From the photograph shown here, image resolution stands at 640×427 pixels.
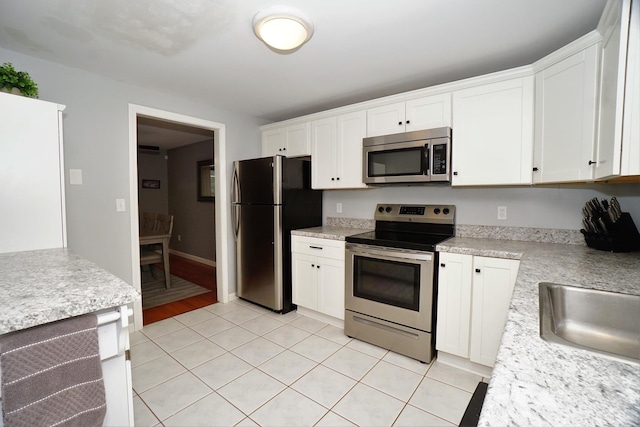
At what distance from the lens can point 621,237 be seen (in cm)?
178

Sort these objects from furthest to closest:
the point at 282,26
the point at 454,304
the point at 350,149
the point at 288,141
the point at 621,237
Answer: the point at 288,141, the point at 350,149, the point at 454,304, the point at 621,237, the point at 282,26

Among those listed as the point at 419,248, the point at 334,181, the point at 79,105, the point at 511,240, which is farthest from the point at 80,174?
the point at 511,240

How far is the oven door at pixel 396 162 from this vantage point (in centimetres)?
237

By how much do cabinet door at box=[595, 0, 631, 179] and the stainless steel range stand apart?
1.07 metres

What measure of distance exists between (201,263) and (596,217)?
5524 mm

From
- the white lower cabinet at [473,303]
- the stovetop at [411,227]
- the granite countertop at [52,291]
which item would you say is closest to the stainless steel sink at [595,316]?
the white lower cabinet at [473,303]

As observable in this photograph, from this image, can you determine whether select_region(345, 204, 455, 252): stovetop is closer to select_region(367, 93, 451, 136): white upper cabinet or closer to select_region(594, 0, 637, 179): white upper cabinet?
select_region(367, 93, 451, 136): white upper cabinet

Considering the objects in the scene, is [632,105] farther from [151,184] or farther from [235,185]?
[151,184]

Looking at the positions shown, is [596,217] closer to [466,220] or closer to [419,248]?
[466,220]

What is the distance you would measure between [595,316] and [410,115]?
6.22ft

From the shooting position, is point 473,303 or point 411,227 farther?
point 411,227

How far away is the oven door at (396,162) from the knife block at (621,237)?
1.17 meters

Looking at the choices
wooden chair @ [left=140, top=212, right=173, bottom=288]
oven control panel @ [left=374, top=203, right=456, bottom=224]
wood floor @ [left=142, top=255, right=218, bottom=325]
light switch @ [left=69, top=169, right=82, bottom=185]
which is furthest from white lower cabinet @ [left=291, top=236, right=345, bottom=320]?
wooden chair @ [left=140, top=212, right=173, bottom=288]

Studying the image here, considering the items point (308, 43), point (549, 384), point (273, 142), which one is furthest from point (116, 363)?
point (273, 142)
